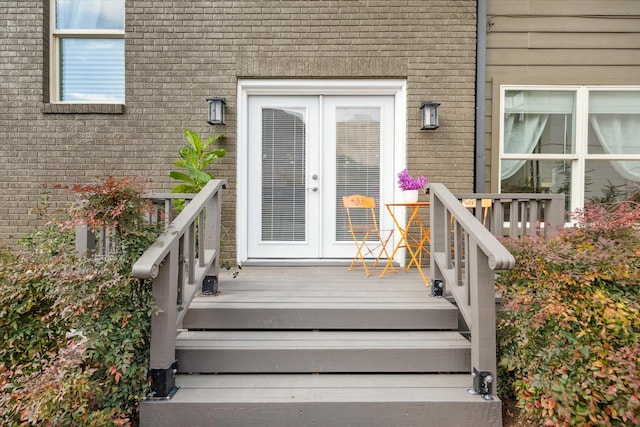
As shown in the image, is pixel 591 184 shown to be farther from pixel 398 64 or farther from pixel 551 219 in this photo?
pixel 398 64

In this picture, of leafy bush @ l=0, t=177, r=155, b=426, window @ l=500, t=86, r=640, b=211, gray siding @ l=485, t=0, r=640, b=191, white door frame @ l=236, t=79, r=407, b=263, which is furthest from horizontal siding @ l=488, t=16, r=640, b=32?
leafy bush @ l=0, t=177, r=155, b=426

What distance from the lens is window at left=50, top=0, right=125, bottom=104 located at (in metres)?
4.50

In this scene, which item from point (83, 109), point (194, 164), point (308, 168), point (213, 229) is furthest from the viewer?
point (308, 168)

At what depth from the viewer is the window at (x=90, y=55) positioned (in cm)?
450

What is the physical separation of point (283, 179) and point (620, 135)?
3.92m

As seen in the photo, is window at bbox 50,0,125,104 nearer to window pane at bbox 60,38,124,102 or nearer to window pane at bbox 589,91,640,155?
window pane at bbox 60,38,124,102

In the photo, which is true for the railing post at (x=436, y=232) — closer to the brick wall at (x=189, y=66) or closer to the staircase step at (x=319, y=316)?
the staircase step at (x=319, y=316)

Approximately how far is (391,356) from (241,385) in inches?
Result: 37.4

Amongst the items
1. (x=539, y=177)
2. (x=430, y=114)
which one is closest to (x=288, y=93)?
(x=430, y=114)

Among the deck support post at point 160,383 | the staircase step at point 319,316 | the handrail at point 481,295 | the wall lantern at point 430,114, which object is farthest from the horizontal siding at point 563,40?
the deck support post at point 160,383

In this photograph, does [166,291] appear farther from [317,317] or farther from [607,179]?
[607,179]

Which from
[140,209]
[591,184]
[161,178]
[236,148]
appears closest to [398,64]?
[236,148]

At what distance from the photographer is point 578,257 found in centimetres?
227

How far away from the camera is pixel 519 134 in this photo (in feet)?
14.6
